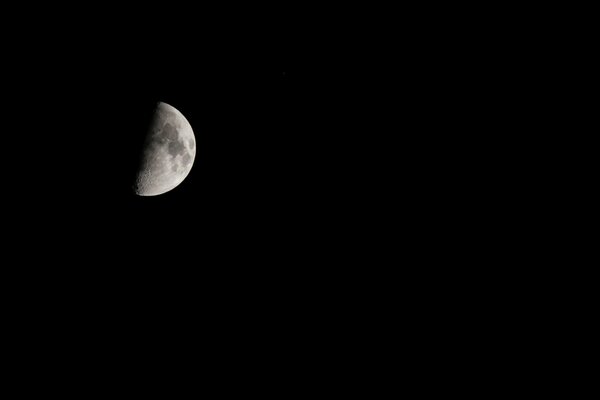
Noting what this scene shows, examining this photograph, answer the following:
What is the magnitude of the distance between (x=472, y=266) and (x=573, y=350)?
1306 mm

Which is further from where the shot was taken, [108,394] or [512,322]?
[108,394]

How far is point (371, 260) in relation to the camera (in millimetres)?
4250

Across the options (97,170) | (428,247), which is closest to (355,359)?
(428,247)

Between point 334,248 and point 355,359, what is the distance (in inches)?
53.5

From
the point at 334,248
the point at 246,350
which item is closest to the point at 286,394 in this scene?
the point at 246,350

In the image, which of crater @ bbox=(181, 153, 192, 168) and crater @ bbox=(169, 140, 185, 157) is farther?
crater @ bbox=(181, 153, 192, 168)

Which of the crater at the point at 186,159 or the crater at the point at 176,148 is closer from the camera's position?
the crater at the point at 176,148

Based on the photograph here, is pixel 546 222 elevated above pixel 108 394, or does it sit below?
above

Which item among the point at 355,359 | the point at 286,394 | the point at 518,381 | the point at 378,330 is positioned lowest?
the point at 518,381

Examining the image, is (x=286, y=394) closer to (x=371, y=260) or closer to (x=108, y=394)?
(x=371, y=260)

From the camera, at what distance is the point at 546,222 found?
3.88 m

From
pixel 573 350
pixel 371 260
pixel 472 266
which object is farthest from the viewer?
pixel 371 260

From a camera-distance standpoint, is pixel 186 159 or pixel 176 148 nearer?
pixel 176 148

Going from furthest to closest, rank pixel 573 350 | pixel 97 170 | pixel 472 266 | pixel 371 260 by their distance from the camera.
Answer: pixel 371 260 → pixel 472 266 → pixel 573 350 → pixel 97 170
